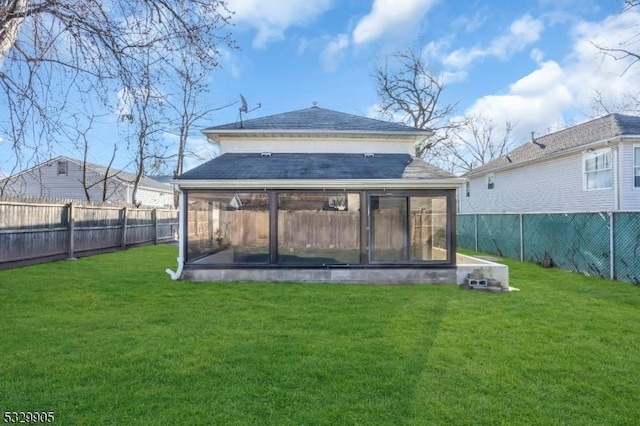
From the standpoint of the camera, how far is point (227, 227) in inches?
366

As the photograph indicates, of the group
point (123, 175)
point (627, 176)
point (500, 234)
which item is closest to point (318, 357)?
point (627, 176)

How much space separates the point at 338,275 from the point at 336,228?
1064mm

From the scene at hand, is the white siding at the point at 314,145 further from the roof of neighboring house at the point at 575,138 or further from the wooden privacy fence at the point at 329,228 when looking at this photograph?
the roof of neighboring house at the point at 575,138

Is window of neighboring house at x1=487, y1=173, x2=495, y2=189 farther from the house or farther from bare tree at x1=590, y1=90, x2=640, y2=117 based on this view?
the house

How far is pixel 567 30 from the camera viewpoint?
12.6m

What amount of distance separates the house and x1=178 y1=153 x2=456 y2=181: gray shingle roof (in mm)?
48

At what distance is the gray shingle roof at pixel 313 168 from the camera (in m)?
9.02

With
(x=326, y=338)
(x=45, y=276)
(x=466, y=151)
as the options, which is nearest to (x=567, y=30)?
(x=326, y=338)

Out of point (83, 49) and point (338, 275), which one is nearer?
point (83, 49)

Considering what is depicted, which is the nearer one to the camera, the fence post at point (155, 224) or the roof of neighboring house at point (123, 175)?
the fence post at point (155, 224)

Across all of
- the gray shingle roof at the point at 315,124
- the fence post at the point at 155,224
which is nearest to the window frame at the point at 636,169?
the gray shingle roof at the point at 315,124

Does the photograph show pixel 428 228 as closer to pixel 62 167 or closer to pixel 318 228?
pixel 318 228

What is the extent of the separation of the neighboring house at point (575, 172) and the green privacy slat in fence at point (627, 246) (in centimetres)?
371

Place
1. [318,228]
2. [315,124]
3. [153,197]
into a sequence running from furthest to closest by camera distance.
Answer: [153,197] → [315,124] → [318,228]
